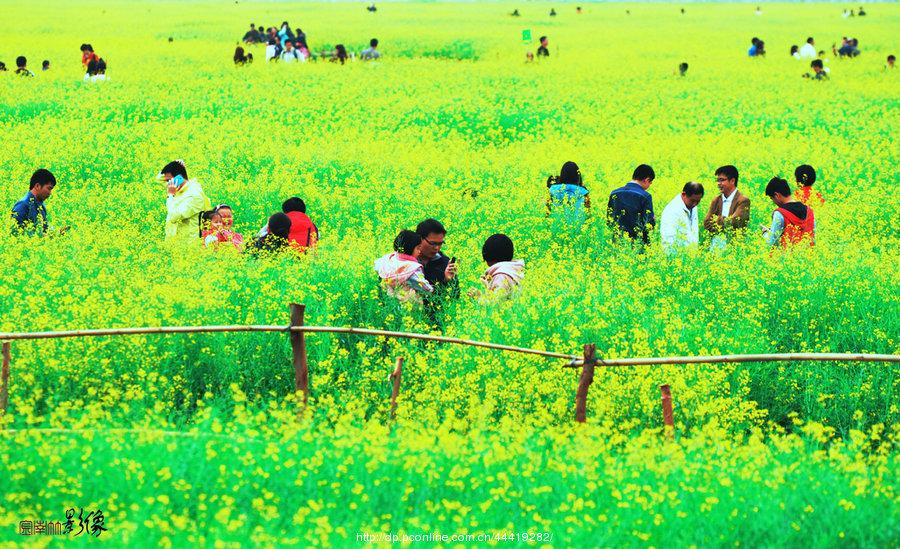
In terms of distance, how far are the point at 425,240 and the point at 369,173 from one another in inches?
244

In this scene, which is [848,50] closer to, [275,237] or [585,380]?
[275,237]

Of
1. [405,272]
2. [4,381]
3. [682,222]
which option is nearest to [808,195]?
[682,222]

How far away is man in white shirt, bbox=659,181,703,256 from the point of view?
32.1 ft

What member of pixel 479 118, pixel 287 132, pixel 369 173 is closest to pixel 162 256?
pixel 369 173

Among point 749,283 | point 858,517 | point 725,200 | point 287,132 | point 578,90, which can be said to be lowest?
point 858,517

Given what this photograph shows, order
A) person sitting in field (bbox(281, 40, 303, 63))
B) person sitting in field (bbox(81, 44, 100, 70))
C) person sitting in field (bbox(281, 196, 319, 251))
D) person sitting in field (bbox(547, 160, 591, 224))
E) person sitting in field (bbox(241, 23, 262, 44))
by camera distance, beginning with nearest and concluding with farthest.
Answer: person sitting in field (bbox(281, 196, 319, 251)) → person sitting in field (bbox(547, 160, 591, 224)) → person sitting in field (bbox(81, 44, 100, 70)) → person sitting in field (bbox(281, 40, 303, 63)) → person sitting in field (bbox(241, 23, 262, 44))

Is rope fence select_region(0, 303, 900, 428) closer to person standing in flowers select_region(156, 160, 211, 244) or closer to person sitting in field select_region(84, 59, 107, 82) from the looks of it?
person standing in flowers select_region(156, 160, 211, 244)

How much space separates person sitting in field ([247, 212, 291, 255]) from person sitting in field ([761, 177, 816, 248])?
4.87 m

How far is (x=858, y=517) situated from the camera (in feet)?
16.5

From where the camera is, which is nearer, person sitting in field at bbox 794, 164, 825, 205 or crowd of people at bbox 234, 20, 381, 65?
person sitting in field at bbox 794, 164, 825, 205

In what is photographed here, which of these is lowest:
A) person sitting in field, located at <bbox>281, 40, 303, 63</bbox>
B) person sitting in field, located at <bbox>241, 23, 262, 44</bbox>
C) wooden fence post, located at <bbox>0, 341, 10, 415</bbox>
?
wooden fence post, located at <bbox>0, 341, 10, 415</bbox>

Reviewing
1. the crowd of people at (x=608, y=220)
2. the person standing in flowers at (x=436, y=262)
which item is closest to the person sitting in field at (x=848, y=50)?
the crowd of people at (x=608, y=220)

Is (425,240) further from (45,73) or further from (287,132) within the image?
(45,73)

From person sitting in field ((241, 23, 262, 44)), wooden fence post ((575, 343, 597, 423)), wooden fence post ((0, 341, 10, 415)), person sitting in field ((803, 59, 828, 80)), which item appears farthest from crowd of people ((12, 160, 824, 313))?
person sitting in field ((241, 23, 262, 44))
